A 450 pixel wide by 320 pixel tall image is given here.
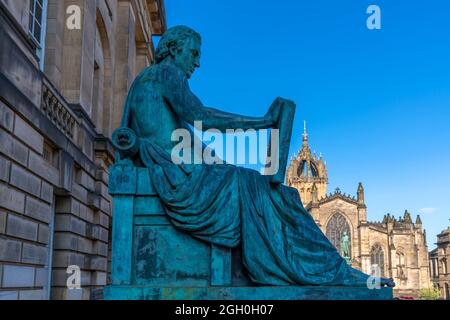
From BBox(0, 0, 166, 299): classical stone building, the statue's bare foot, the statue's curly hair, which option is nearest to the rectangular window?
BBox(0, 0, 166, 299): classical stone building

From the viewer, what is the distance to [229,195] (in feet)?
16.6

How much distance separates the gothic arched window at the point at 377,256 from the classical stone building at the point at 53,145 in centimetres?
7488

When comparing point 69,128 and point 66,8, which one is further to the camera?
point 66,8

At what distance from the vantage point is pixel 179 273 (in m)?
4.84

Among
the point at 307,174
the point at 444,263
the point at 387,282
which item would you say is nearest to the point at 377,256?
the point at 444,263

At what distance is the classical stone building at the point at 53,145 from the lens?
9.67m

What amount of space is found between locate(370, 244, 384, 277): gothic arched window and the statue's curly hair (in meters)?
87.3

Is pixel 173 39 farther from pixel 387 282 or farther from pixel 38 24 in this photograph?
pixel 38 24

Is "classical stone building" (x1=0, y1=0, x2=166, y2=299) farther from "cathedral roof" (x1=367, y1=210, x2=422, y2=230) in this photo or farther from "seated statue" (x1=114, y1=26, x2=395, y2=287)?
"cathedral roof" (x1=367, y1=210, x2=422, y2=230)

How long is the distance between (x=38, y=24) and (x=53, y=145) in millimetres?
3102

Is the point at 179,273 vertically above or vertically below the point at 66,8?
below
